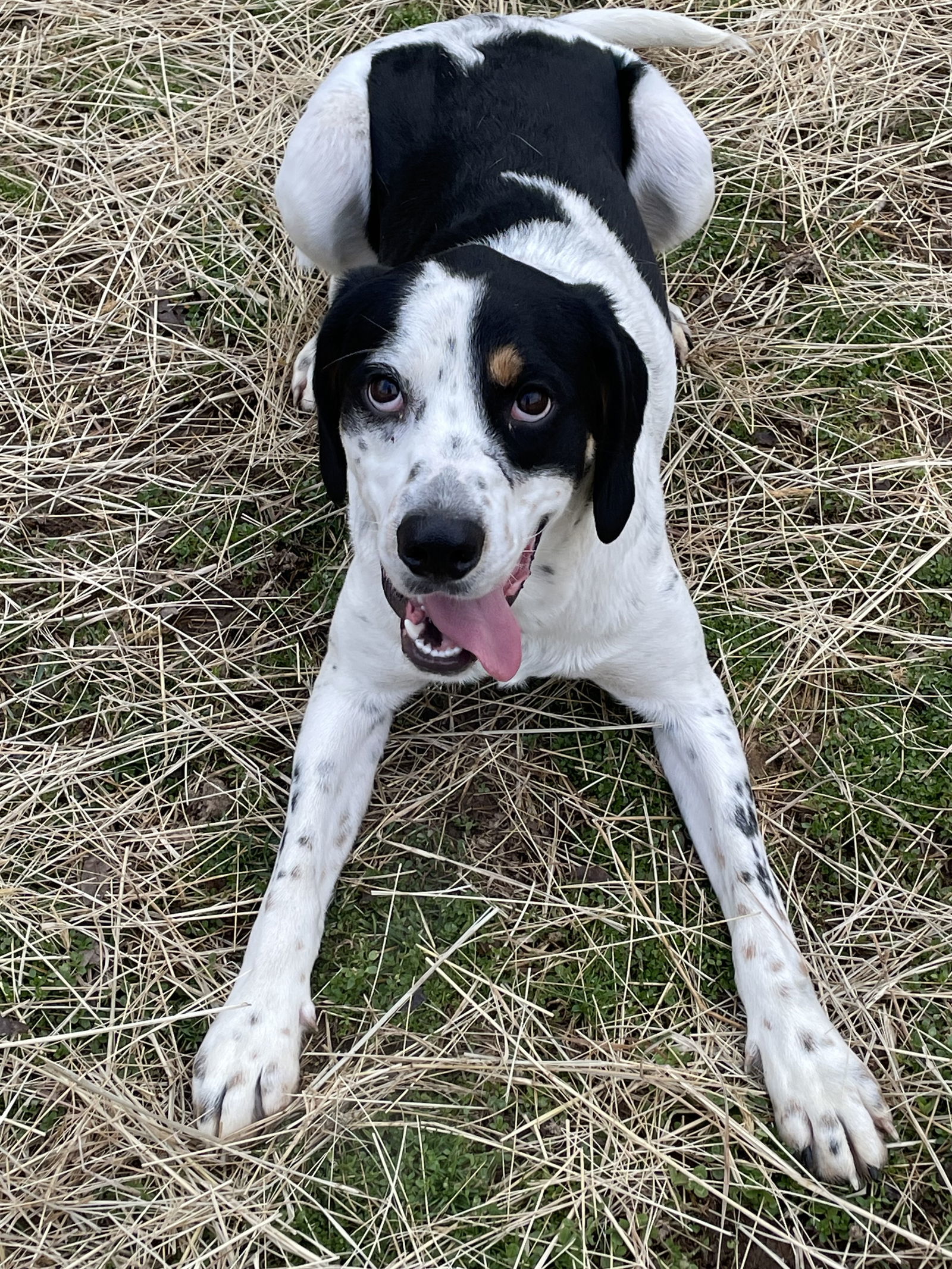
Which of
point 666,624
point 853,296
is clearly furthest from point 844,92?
point 666,624

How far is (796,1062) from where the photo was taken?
241 cm

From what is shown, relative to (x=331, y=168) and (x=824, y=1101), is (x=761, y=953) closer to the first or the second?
(x=824, y=1101)

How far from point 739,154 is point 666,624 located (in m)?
2.41

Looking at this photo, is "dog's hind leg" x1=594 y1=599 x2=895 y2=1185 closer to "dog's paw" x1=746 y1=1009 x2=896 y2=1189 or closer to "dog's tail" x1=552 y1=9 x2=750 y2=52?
"dog's paw" x1=746 y1=1009 x2=896 y2=1189

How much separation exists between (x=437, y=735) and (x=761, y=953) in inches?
41.9

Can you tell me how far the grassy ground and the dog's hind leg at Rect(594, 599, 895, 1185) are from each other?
8cm

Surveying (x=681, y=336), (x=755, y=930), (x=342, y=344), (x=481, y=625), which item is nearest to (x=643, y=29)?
(x=681, y=336)

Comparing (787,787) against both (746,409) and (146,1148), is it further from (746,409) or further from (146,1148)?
(146,1148)

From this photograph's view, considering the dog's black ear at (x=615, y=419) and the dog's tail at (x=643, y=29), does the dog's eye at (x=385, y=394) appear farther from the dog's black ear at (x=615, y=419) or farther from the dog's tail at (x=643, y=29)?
the dog's tail at (x=643, y=29)

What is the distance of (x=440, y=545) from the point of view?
2.11 m

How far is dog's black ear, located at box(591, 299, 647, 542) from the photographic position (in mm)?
2311

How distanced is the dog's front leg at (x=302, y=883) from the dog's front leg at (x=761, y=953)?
68 cm

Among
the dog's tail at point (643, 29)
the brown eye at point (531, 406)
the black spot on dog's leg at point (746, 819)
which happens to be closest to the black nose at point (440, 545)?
the brown eye at point (531, 406)

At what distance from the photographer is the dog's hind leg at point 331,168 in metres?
3.38
